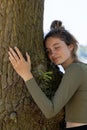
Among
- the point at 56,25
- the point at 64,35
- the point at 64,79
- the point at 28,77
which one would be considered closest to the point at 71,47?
the point at 64,35

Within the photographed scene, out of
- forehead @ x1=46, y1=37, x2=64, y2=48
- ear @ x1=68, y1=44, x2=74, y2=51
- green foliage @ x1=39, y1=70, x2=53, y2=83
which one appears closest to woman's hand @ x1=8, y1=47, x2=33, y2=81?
green foliage @ x1=39, y1=70, x2=53, y2=83

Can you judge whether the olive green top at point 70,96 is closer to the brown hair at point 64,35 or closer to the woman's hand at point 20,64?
the woman's hand at point 20,64

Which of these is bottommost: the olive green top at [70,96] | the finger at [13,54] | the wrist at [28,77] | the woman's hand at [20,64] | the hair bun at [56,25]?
the olive green top at [70,96]

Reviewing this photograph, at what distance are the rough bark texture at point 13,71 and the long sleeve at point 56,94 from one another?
0.63 ft

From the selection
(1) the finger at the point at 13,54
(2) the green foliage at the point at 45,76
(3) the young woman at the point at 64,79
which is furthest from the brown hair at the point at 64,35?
(1) the finger at the point at 13,54

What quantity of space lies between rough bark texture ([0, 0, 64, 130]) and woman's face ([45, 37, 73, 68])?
0.12m

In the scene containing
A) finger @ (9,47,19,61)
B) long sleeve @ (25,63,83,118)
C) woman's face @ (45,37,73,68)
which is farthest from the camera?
woman's face @ (45,37,73,68)

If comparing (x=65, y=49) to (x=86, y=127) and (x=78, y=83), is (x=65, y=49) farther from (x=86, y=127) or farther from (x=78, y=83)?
(x=86, y=127)

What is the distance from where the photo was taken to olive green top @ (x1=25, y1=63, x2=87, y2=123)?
116 inches

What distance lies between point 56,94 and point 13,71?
391 millimetres

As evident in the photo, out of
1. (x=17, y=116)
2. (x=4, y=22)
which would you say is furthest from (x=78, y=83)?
(x=4, y=22)

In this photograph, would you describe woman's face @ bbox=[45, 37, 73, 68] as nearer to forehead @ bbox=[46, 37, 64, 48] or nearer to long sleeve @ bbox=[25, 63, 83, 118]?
forehead @ bbox=[46, 37, 64, 48]

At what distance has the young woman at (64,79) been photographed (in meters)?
2.96

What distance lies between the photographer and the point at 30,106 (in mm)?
3180
